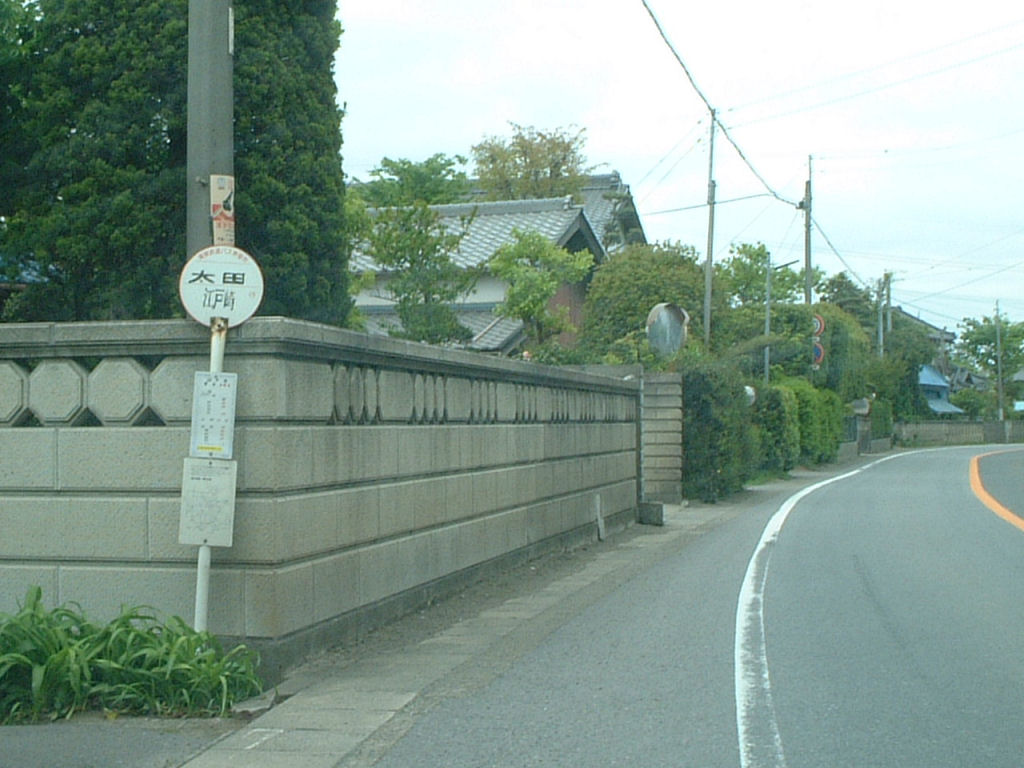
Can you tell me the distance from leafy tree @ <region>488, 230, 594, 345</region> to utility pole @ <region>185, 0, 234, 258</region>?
20582 millimetres

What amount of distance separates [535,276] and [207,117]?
20977mm

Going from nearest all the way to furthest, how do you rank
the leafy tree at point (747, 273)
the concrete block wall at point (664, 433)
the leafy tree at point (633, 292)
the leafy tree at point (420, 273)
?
the concrete block wall at point (664, 433) → the leafy tree at point (420, 273) → the leafy tree at point (633, 292) → the leafy tree at point (747, 273)

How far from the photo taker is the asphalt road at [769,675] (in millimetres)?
6012

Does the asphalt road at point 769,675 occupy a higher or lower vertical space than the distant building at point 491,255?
lower

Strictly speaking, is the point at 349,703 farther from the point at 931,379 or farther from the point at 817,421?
the point at 931,379

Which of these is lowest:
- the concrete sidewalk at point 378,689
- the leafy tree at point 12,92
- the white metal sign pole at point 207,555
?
the concrete sidewalk at point 378,689

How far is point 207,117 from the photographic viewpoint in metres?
8.28

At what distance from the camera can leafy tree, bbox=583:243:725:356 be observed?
1414 inches

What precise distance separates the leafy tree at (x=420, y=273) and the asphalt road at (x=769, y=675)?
42.8 feet

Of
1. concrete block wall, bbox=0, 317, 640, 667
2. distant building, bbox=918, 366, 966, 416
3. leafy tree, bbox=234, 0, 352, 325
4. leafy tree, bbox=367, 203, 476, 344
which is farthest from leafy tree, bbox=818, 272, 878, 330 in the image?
concrete block wall, bbox=0, 317, 640, 667

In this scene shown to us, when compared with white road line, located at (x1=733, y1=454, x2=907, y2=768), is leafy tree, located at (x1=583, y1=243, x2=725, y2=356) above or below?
above

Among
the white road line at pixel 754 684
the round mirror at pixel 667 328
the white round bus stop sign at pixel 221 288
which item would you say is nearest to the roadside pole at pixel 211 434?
the white round bus stop sign at pixel 221 288

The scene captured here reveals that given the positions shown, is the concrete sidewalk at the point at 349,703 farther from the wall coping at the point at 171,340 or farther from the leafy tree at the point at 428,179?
the leafy tree at the point at 428,179

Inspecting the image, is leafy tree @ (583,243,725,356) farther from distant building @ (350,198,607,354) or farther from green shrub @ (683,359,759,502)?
green shrub @ (683,359,759,502)
